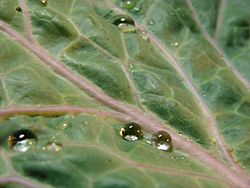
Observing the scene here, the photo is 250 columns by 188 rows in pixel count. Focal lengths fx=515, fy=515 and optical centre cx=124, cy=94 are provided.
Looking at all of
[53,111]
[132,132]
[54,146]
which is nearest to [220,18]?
[132,132]

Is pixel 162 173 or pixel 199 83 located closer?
pixel 162 173

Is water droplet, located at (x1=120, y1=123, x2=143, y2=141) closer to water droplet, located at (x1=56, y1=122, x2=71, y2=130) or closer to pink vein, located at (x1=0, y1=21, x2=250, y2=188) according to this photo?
pink vein, located at (x1=0, y1=21, x2=250, y2=188)

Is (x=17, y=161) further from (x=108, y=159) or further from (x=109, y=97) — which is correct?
(x=109, y=97)

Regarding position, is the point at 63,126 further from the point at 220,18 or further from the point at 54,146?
the point at 220,18

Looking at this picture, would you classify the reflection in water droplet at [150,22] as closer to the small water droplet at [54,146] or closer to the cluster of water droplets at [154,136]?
the cluster of water droplets at [154,136]

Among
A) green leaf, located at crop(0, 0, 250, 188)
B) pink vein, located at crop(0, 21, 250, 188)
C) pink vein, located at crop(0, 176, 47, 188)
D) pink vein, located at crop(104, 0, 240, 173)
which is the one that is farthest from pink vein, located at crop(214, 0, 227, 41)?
pink vein, located at crop(0, 176, 47, 188)

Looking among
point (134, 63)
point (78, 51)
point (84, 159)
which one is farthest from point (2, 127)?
point (134, 63)

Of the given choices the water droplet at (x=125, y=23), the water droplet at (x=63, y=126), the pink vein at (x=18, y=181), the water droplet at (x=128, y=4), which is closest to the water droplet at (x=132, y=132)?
the water droplet at (x=63, y=126)

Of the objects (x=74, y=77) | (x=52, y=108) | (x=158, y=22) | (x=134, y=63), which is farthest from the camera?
(x=158, y=22)
